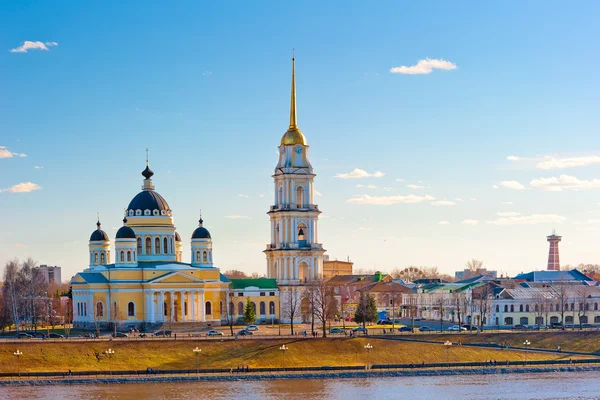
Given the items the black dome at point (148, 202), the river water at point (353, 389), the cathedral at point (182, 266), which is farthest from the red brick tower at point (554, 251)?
the river water at point (353, 389)

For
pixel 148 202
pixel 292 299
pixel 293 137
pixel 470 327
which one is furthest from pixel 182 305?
pixel 470 327

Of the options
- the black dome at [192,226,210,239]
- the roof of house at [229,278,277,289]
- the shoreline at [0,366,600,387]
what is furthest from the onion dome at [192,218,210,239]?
the shoreline at [0,366,600,387]

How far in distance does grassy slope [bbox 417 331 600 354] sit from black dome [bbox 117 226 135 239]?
25.4 meters

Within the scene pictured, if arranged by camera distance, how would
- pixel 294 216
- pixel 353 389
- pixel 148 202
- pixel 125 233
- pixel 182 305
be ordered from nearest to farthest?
pixel 353 389
pixel 125 233
pixel 182 305
pixel 148 202
pixel 294 216

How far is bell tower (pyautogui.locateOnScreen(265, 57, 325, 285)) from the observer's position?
319 ft

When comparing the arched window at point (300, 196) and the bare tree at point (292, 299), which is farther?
the arched window at point (300, 196)

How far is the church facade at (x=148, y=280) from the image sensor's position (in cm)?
8856

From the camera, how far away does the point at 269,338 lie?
77.4 meters

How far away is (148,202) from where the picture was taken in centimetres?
9244

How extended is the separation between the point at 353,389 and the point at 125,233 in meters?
31.6

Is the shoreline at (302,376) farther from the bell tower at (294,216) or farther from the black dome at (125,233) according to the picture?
the bell tower at (294,216)

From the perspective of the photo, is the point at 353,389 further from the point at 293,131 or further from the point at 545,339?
Answer: the point at 293,131

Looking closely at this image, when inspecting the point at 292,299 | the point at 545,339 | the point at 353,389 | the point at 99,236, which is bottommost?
the point at 353,389

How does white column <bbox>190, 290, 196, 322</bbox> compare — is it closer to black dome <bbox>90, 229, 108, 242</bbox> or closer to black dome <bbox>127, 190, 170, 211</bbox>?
black dome <bbox>127, 190, 170, 211</bbox>
